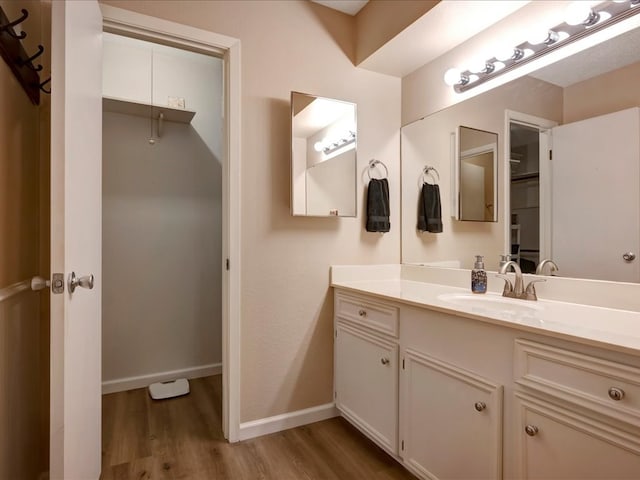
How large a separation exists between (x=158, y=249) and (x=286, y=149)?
134 centimetres

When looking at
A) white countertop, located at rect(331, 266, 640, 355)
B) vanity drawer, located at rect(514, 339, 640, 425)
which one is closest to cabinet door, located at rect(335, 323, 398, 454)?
white countertop, located at rect(331, 266, 640, 355)

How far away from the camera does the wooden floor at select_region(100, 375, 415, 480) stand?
1.68m

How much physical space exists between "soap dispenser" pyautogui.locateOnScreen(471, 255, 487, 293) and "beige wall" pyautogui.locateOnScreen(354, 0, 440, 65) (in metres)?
1.28

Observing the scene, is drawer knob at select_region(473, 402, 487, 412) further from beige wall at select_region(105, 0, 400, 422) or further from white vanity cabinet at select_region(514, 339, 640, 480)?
beige wall at select_region(105, 0, 400, 422)

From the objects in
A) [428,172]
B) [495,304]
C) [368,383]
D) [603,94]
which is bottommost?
[368,383]

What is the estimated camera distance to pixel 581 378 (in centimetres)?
98

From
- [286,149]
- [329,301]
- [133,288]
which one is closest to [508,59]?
[286,149]

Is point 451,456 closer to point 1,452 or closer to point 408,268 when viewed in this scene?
point 408,268

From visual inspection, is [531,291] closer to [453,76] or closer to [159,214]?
[453,76]

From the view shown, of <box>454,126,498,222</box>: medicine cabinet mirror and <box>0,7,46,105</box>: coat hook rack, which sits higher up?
<box>0,7,46,105</box>: coat hook rack

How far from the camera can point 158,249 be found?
2.72 m

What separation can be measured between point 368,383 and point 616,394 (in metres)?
1.11

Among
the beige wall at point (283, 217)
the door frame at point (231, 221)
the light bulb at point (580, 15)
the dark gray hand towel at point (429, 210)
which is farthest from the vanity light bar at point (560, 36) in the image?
the door frame at point (231, 221)

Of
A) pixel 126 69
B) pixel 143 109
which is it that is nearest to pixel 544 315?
pixel 143 109
